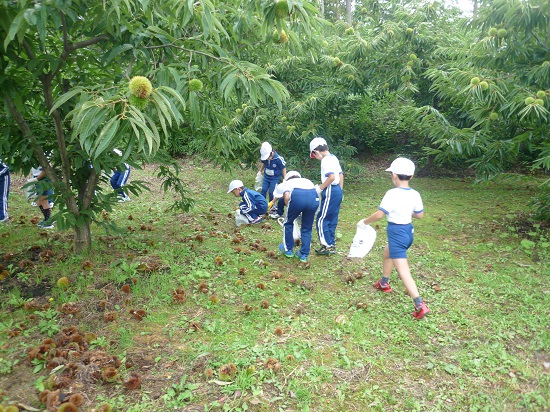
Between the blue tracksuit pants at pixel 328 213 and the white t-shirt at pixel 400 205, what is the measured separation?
152 cm

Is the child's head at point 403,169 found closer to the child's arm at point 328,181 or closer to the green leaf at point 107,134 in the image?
the child's arm at point 328,181

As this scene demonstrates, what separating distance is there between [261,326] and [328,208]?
233 centimetres

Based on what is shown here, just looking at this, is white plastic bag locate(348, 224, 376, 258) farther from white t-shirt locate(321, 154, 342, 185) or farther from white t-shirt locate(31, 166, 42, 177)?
white t-shirt locate(31, 166, 42, 177)

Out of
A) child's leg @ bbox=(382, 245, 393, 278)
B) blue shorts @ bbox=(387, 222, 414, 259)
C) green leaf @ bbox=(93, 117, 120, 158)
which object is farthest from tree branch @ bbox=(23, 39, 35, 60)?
child's leg @ bbox=(382, 245, 393, 278)

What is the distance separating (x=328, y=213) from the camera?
5.61 meters

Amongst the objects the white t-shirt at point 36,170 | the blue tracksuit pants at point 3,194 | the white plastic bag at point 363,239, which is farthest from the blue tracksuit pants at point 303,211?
the blue tracksuit pants at point 3,194

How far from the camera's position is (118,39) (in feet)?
10.7

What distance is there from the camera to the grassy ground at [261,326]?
2824mm

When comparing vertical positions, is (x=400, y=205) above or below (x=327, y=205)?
above

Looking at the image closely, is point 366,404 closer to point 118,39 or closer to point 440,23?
point 118,39

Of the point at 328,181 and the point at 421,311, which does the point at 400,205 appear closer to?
the point at 421,311

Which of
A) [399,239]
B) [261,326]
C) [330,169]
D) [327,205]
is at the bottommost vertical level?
[261,326]

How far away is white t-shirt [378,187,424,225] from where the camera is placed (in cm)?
398

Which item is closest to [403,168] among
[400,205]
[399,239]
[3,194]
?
[400,205]
